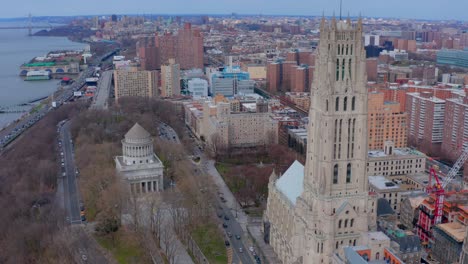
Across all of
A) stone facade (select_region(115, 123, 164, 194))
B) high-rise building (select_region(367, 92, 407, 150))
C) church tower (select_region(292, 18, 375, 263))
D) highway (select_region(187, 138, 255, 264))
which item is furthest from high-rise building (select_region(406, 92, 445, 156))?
church tower (select_region(292, 18, 375, 263))

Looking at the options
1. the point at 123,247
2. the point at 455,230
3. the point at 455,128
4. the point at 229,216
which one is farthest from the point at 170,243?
the point at 455,128

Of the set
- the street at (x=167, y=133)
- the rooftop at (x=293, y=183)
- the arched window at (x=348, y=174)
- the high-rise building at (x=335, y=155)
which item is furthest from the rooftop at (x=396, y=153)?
the street at (x=167, y=133)

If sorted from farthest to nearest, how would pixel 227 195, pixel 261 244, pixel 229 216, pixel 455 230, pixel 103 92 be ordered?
pixel 103 92 → pixel 227 195 → pixel 229 216 → pixel 261 244 → pixel 455 230

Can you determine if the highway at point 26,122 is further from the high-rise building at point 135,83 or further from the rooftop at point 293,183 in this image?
the rooftop at point 293,183

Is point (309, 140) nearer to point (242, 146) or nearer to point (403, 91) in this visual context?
point (242, 146)

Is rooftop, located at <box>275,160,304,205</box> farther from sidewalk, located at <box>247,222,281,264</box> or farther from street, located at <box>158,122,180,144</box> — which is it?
street, located at <box>158,122,180,144</box>

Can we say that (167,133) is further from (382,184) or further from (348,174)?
(348,174)

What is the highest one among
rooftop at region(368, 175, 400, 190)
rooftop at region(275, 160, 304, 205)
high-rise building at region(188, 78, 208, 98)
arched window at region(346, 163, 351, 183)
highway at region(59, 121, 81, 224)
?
arched window at region(346, 163, 351, 183)
